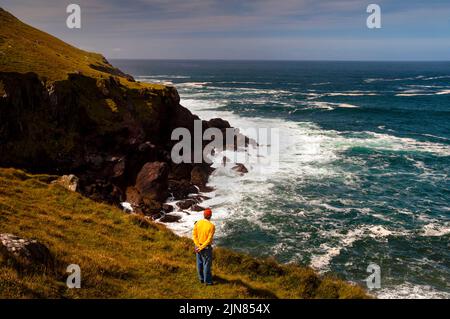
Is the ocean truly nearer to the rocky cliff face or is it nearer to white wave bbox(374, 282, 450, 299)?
white wave bbox(374, 282, 450, 299)

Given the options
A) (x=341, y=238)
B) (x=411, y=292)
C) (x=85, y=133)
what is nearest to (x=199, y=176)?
(x=85, y=133)

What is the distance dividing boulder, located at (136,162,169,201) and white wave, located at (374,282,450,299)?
21680 millimetres

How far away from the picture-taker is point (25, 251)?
1173 cm

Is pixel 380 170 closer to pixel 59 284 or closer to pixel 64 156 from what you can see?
pixel 64 156

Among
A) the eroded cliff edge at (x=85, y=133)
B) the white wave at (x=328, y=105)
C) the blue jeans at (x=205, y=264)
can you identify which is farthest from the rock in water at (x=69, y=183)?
the white wave at (x=328, y=105)

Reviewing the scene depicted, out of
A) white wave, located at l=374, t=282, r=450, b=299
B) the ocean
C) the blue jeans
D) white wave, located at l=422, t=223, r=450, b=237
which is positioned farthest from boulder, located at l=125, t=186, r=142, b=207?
white wave, located at l=422, t=223, r=450, b=237

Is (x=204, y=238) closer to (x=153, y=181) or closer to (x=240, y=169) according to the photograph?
(x=153, y=181)

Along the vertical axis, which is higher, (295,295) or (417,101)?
(417,101)

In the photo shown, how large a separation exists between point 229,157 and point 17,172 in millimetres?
32173

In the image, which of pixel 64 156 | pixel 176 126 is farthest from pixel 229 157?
pixel 64 156

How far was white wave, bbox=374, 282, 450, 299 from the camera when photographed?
22.3 meters

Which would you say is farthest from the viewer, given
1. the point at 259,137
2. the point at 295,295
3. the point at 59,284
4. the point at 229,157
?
the point at 259,137

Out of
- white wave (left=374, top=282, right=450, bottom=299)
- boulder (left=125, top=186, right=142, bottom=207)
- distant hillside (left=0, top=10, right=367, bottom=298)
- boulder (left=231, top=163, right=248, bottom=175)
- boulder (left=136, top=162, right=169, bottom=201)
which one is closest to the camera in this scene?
distant hillside (left=0, top=10, right=367, bottom=298)

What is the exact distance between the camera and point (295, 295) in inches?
589
